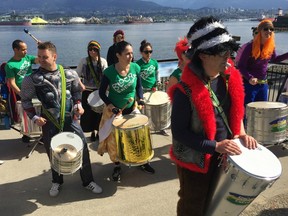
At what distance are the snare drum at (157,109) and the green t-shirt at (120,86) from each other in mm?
749

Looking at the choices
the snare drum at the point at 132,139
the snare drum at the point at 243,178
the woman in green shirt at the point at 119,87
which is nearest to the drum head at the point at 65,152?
the snare drum at the point at 132,139

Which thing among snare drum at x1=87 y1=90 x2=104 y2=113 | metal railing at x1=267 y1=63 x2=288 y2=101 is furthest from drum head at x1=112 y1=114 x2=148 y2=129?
metal railing at x1=267 y1=63 x2=288 y2=101

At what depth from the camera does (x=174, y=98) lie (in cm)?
211

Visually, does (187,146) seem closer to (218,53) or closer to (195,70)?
(195,70)

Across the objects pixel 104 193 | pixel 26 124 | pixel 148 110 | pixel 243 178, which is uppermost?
pixel 243 178

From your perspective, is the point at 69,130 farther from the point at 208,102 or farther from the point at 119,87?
the point at 208,102

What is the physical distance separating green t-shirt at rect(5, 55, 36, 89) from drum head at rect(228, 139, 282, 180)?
4.00 meters

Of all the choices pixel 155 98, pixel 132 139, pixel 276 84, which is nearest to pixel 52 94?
pixel 132 139

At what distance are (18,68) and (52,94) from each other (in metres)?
2.08

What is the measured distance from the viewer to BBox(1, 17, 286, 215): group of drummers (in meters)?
2.06

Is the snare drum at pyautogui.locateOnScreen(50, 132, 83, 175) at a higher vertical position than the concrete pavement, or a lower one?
higher

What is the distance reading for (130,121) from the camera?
3607 mm

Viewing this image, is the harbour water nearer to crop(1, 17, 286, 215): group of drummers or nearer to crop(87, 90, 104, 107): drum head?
crop(1, 17, 286, 215): group of drummers

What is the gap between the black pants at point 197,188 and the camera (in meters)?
2.25
